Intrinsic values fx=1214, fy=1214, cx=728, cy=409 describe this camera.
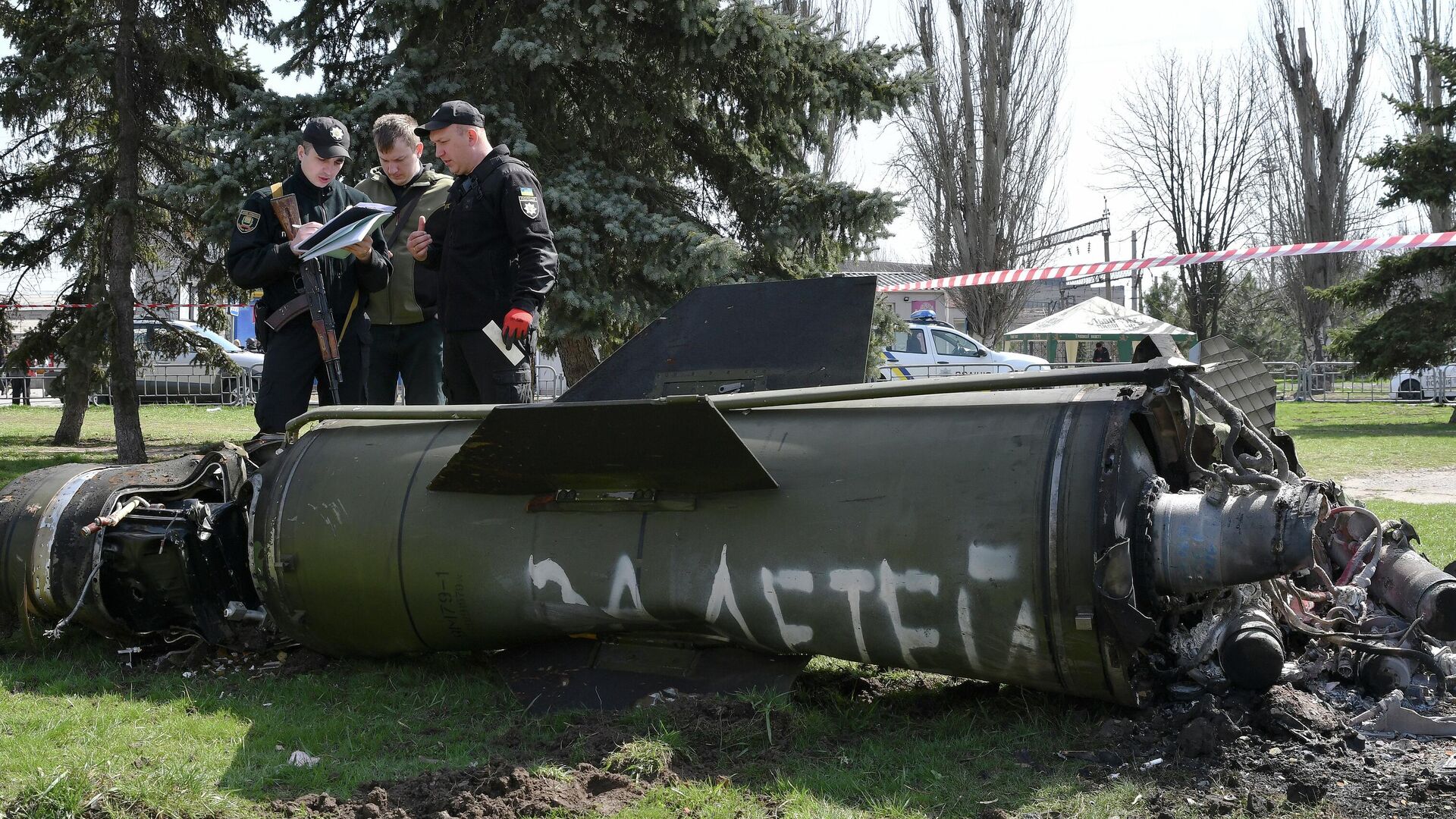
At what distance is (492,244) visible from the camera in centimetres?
492

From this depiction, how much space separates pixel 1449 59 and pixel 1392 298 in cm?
342

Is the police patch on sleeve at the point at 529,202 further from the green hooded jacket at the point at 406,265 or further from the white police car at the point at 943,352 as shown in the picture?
the white police car at the point at 943,352

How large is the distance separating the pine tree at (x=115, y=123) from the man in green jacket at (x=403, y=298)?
4.62 metres

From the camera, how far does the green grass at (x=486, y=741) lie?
9.13 ft

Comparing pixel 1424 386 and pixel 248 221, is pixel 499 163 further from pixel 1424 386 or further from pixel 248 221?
pixel 1424 386

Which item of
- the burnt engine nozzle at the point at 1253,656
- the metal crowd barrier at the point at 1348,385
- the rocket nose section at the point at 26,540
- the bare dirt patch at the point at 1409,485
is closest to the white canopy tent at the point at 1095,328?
the metal crowd barrier at the point at 1348,385

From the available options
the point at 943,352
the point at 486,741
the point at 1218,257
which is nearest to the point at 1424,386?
the point at 943,352

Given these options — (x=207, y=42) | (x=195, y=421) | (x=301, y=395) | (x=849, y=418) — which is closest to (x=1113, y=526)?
(x=849, y=418)

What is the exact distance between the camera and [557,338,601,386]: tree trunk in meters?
9.80

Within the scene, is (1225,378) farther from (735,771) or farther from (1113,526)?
(735,771)

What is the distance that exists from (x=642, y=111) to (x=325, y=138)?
478 cm

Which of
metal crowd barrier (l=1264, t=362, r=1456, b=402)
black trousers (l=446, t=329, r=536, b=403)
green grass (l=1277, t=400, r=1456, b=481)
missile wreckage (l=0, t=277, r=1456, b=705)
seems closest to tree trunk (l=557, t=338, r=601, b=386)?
black trousers (l=446, t=329, r=536, b=403)

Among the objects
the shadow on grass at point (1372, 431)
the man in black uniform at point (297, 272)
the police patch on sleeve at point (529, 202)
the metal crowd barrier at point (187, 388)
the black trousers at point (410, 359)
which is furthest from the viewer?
the metal crowd barrier at point (187, 388)

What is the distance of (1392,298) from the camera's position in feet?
59.0
